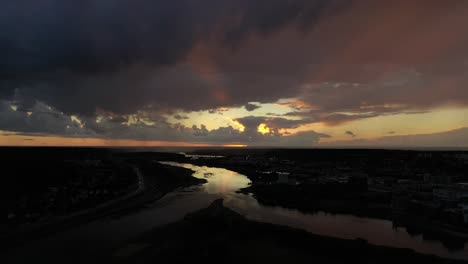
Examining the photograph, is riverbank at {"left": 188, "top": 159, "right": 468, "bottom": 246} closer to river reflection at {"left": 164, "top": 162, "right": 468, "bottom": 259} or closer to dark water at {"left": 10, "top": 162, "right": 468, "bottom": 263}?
river reflection at {"left": 164, "top": 162, "right": 468, "bottom": 259}

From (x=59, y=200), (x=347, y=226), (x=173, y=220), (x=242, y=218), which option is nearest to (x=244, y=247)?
(x=242, y=218)

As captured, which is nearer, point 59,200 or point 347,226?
point 347,226

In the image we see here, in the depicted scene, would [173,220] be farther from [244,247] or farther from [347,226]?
[347,226]

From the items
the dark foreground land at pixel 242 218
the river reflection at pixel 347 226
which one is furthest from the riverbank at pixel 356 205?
the river reflection at pixel 347 226

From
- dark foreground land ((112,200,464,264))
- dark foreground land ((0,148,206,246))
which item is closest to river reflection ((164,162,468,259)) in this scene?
dark foreground land ((112,200,464,264))

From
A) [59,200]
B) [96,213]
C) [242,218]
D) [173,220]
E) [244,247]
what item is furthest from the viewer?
[59,200]

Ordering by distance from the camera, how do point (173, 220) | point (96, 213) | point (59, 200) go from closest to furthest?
point (173, 220)
point (96, 213)
point (59, 200)

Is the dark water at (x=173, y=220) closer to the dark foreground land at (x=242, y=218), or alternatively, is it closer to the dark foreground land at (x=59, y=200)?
the dark foreground land at (x=242, y=218)
